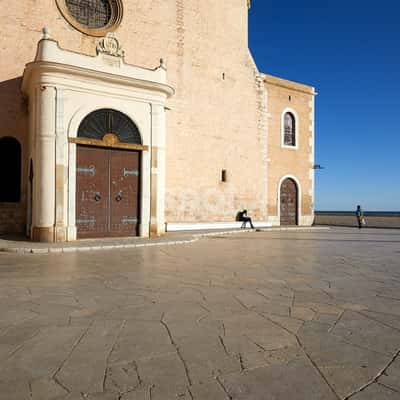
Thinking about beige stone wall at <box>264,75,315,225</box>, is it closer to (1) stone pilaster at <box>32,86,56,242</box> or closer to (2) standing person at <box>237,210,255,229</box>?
(2) standing person at <box>237,210,255,229</box>

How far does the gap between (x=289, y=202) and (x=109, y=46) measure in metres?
13.6

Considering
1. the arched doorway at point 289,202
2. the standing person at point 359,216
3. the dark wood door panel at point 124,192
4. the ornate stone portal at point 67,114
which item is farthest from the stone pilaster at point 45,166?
the standing person at point 359,216

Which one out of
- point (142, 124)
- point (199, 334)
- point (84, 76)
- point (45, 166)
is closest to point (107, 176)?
point (45, 166)

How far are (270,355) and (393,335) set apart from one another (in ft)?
4.38

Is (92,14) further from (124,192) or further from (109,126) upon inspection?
(124,192)

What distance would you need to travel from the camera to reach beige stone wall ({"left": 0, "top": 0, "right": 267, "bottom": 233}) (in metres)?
15.8

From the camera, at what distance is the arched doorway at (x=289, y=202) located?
2080 centimetres

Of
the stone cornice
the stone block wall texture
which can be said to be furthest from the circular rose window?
the stone block wall texture

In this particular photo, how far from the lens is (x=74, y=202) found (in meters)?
11.0

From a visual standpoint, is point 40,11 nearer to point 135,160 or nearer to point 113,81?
point 113,81

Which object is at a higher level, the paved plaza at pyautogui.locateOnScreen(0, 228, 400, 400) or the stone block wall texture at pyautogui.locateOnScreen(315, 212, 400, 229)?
the stone block wall texture at pyautogui.locateOnScreen(315, 212, 400, 229)

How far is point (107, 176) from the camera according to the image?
38.8 ft

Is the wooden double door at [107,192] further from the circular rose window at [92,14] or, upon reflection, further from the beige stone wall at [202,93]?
the circular rose window at [92,14]

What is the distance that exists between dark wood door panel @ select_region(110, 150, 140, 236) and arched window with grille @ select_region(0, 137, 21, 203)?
395 cm
